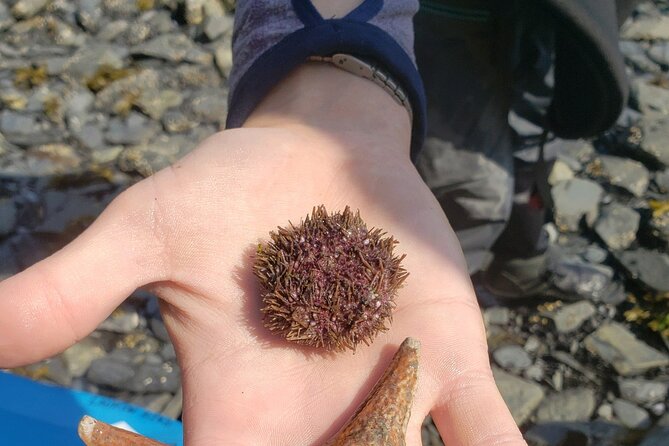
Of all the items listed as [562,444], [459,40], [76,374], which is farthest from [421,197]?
[76,374]

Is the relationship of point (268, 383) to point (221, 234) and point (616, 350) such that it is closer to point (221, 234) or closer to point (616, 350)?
point (221, 234)

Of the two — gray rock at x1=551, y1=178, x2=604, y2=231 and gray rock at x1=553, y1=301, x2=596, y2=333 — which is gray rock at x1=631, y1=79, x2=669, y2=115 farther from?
gray rock at x1=553, y1=301, x2=596, y2=333

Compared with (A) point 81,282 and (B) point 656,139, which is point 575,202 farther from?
(A) point 81,282

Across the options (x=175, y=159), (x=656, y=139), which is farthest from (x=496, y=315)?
(x=175, y=159)

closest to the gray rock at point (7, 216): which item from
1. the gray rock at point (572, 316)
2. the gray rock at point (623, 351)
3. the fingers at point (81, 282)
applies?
the fingers at point (81, 282)

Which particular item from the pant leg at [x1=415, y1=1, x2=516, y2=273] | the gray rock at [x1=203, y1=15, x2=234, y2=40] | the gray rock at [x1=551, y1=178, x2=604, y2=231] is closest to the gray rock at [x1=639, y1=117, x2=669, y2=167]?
the gray rock at [x1=551, y1=178, x2=604, y2=231]

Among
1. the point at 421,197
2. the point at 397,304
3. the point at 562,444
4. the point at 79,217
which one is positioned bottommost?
the point at 562,444

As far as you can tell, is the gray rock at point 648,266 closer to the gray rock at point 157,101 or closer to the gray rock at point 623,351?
the gray rock at point 623,351

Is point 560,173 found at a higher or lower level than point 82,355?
higher
